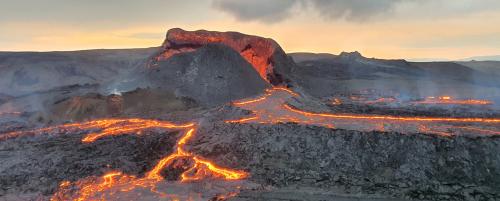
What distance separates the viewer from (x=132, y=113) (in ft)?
108

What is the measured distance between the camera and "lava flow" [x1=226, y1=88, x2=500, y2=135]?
23969 millimetres

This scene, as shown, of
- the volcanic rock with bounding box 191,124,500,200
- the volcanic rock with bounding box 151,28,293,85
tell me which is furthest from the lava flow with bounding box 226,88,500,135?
the volcanic rock with bounding box 151,28,293,85

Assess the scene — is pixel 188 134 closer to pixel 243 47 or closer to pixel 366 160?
pixel 366 160

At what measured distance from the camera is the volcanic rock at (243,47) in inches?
1806

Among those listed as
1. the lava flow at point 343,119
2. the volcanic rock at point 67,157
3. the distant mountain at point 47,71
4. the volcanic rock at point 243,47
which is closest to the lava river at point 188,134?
the lava flow at point 343,119

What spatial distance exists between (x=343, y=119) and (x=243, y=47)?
22.8m

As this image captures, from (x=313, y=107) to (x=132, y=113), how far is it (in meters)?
12.0

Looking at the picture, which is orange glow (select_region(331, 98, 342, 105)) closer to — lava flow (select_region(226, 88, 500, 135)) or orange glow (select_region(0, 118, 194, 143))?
lava flow (select_region(226, 88, 500, 135))

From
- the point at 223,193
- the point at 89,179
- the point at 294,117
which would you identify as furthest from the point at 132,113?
the point at 223,193

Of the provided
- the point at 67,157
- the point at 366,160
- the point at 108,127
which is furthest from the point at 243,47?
the point at 366,160

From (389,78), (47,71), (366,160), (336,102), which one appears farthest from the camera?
(47,71)

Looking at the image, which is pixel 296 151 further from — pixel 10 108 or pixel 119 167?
pixel 10 108

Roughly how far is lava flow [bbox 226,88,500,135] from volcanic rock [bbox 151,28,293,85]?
1406cm

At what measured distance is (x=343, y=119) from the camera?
2644 cm
